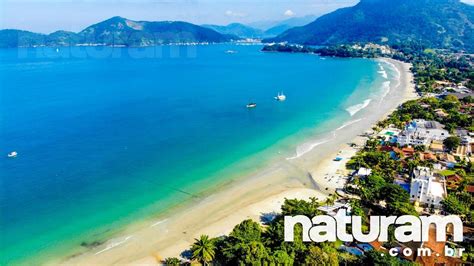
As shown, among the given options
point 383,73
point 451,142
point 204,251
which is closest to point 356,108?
point 451,142

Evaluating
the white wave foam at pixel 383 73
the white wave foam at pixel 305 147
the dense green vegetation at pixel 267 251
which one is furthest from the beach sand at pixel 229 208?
the white wave foam at pixel 383 73

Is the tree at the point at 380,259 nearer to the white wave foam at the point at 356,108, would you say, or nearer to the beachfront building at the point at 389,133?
the beachfront building at the point at 389,133

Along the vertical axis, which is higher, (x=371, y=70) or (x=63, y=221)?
(x=371, y=70)

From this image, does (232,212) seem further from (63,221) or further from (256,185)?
(63,221)

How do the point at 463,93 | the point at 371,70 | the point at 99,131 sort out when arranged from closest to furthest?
the point at 99,131, the point at 463,93, the point at 371,70

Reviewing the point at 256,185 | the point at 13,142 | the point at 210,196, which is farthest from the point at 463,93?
the point at 13,142

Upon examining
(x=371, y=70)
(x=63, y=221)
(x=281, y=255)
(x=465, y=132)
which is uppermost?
(x=371, y=70)
